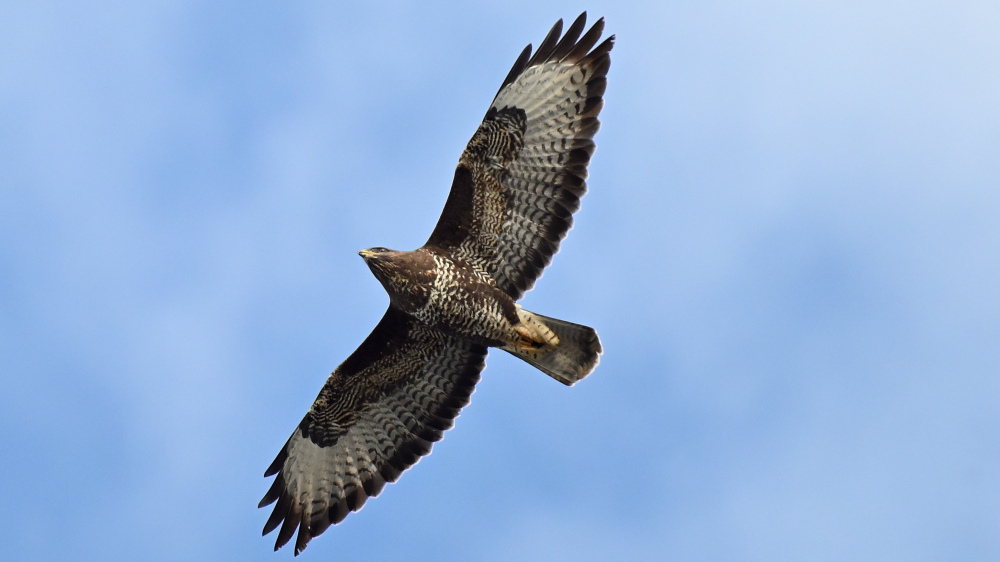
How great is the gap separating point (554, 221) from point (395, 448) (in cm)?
313

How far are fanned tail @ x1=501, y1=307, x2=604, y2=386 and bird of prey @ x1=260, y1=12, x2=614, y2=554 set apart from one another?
13mm

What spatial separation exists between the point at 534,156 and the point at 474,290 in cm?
148

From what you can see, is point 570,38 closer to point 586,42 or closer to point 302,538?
point 586,42

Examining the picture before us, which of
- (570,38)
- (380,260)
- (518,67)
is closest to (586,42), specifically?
(570,38)

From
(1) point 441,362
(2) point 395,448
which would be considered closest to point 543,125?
(1) point 441,362

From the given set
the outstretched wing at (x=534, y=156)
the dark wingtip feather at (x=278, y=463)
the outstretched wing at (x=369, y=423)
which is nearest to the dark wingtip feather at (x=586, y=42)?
the outstretched wing at (x=534, y=156)

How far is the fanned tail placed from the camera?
11.0 meters

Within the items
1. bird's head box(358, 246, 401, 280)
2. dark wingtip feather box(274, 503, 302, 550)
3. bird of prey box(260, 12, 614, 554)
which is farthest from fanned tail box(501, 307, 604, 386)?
dark wingtip feather box(274, 503, 302, 550)

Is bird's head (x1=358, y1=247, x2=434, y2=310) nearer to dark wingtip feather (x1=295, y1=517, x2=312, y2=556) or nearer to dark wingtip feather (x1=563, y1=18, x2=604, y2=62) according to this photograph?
dark wingtip feather (x1=563, y1=18, x2=604, y2=62)

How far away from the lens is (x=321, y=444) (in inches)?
468

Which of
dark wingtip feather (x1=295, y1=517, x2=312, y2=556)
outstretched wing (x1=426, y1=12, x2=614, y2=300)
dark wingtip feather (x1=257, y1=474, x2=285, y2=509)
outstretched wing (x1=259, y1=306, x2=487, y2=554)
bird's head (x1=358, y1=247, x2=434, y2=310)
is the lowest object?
dark wingtip feather (x1=295, y1=517, x2=312, y2=556)

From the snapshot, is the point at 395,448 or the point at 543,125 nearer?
the point at 543,125

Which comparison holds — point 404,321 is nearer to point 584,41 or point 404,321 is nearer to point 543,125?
point 543,125

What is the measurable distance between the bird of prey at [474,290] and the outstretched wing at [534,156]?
0.03ft
